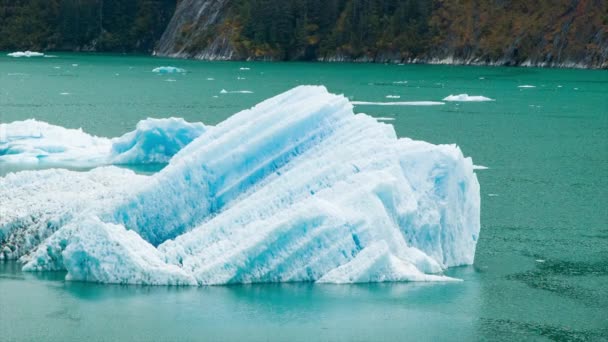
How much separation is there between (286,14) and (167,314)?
96.2 m

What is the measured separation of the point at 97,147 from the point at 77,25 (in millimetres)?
102821

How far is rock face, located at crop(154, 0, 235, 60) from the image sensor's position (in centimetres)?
11012

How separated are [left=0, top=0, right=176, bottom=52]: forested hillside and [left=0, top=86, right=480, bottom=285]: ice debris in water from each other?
115 meters

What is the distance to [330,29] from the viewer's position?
107m

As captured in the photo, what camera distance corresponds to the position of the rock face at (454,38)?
90.1m

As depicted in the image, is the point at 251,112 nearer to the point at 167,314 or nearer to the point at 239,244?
the point at 239,244

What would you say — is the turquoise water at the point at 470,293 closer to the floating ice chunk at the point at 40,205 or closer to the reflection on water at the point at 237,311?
the reflection on water at the point at 237,311

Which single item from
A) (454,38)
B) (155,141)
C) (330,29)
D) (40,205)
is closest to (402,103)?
(155,141)

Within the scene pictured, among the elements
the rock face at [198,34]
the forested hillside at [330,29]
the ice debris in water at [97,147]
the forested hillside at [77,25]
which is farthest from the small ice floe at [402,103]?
the forested hillside at [77,25]

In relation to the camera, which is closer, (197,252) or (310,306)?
(310,306)

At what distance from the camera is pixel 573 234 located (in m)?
17.4

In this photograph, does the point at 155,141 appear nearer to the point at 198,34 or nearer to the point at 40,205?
the point at 40,205

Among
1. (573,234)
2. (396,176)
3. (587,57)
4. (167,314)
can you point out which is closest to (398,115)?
(573,234)

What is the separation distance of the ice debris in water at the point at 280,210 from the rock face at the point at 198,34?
93.5m
